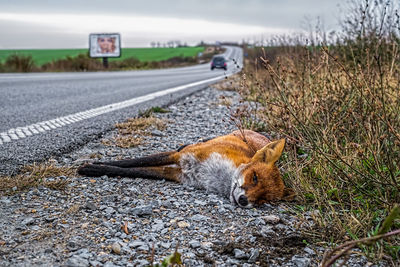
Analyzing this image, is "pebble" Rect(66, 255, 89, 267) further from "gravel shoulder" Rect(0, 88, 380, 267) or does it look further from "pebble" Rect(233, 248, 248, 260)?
"pebble" Rect(233, 248, 248, 260)

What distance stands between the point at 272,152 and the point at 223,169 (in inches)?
20.6

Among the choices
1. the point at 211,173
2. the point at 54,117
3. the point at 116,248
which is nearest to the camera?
the point at 116,248

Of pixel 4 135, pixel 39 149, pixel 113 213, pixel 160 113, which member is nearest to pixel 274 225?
pixel 113 213

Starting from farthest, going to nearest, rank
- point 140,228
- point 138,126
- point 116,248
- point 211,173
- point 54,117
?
point 54,117, point 138,126, point 211,173, point 140,228, point 116,248

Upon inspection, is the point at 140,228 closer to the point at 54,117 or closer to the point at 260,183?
the point at 260,183

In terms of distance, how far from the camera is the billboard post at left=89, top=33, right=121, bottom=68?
36.7 m

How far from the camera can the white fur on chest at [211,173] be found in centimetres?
398

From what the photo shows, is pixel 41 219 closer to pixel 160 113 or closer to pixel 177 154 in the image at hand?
pixel 177 154

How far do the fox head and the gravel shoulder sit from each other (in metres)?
0.09

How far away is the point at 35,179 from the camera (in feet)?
12.0

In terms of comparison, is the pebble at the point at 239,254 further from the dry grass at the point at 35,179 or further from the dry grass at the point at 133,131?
the dry grass at the point at 133,131

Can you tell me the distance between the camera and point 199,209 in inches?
135

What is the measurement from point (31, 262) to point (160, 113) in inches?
207

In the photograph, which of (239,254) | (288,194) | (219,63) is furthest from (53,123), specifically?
(219,63)
